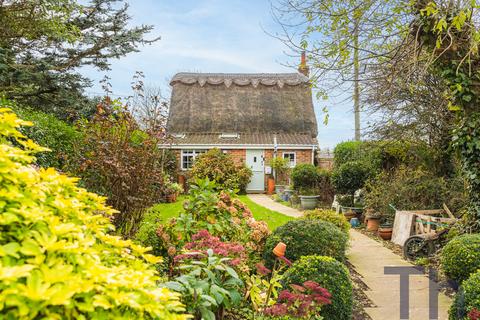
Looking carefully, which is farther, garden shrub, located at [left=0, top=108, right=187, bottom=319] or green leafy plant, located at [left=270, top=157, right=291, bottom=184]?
green leafy plant, located at [left=270, top=157, right=291, bottom=184]

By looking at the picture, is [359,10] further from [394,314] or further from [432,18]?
[394,314]

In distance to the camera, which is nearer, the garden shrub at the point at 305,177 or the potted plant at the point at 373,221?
the potted plant at the point at 373,221

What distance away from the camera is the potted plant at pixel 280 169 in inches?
851

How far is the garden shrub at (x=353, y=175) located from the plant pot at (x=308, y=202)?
2256mm

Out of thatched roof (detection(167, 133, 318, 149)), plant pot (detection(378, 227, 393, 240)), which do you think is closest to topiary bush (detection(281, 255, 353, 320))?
plant pot (detection(378, 227, 393, 240))

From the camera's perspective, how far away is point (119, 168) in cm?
593

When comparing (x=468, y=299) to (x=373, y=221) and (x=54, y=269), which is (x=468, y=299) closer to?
(x=54, y=269)

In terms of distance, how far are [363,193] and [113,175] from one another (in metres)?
7.98

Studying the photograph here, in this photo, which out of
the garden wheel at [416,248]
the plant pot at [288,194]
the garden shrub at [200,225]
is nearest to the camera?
the garden shrub at [200,225]

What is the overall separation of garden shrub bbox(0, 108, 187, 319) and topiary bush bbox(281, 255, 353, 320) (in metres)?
2.55

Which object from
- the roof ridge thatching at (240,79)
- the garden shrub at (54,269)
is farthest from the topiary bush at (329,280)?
the roof ridge thatching at (240,79)

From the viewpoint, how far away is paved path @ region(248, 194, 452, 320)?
4.58 m

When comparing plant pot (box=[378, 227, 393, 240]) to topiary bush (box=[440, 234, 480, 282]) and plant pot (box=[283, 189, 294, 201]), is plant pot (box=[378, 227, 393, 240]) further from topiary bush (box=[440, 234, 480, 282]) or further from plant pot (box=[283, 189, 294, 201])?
plant pot (box=[283, 189, 294, 201])

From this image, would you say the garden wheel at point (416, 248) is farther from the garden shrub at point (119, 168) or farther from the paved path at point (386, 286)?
the garden shrub at point (119, 168)
